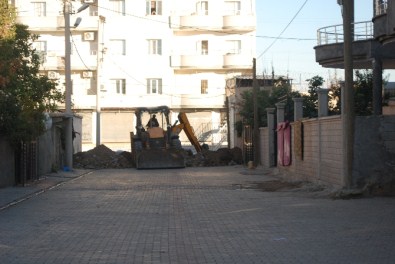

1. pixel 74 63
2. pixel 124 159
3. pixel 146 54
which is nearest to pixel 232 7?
pixel 146 54

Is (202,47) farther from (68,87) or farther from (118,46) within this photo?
(68,87)

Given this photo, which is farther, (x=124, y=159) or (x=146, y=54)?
(x=146, y=54)

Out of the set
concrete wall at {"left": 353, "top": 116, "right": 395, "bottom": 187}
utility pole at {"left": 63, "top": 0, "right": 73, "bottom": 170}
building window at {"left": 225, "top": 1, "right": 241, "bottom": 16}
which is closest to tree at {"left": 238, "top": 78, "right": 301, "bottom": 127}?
utility pole at {"left": 63, "top": 0, "right": 73, "bottom": 170}

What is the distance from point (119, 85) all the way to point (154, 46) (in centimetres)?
477

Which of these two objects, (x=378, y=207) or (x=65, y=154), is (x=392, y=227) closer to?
(x=378, y=207)

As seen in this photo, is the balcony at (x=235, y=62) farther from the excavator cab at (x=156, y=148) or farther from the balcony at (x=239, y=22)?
the excavator cab at (x=156, y=148)

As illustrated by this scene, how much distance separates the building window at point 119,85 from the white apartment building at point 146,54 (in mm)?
91

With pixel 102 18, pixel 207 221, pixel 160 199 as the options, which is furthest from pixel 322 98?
pixel 102 18

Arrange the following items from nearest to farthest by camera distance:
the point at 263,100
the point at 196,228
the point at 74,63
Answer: the point at 196,228 < the point at 263,100 < the point at 74,63

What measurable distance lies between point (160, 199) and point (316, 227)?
25.8ft

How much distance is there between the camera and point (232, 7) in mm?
68000

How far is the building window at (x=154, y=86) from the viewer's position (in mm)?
66000

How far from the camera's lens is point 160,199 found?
70.0ft

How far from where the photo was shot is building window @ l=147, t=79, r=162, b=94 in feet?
217
